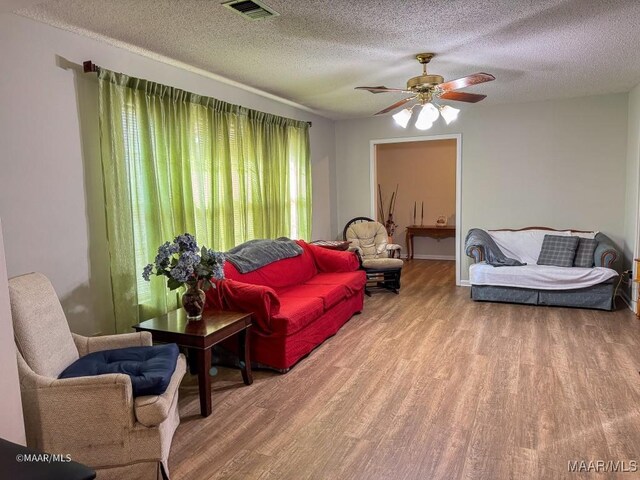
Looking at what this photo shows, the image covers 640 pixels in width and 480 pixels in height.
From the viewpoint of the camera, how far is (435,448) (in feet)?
7.85

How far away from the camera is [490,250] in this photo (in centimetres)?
552

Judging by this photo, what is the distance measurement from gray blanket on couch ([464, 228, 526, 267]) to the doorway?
247cm

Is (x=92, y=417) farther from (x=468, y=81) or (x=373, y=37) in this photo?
(x=468, y=81)

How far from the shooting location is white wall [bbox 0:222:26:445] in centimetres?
182

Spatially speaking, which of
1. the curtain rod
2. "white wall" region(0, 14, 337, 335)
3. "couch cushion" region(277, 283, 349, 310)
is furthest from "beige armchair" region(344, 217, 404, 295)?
the curtain rod

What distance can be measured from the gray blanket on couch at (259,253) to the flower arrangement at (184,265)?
72cm

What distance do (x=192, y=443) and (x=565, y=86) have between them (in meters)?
4.90

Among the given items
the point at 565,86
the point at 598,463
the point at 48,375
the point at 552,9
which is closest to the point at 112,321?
the point at 48,375

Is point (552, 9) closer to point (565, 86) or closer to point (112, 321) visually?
point (565, 86)

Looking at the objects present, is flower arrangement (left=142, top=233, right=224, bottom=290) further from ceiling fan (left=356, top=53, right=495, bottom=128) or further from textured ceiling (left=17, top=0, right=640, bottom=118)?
ceiling fan (left=356, top=53, right=495, bottom=128)

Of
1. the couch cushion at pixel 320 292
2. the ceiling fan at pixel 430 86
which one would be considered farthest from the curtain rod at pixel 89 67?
the couch cushion at pixel 320 292

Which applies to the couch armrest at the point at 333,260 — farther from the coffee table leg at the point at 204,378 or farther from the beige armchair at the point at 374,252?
the coffee table leg at the point at 204,378

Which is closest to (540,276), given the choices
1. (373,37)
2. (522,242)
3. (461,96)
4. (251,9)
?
(522,242)

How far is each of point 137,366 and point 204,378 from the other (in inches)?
21.5
